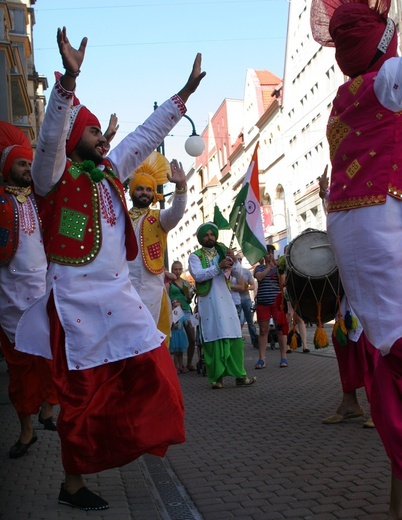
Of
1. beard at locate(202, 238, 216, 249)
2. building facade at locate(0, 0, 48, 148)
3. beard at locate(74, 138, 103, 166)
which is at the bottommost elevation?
beard at locate(202, 238, 216, 249)

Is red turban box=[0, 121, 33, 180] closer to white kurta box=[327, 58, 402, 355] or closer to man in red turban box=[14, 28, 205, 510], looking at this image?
man in red turban box=[14, 28, 205, 510]

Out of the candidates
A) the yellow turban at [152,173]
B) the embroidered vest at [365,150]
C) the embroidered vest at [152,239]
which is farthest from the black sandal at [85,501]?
the yellow turban at [152,173]

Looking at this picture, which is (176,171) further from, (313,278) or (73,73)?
(73,73)

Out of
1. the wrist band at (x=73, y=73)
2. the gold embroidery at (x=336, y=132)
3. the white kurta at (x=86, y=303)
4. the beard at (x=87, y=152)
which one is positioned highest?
the wrist band at (x=73, y=73)

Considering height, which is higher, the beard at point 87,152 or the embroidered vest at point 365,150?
the beard at point 87,152

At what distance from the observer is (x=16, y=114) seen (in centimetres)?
2880

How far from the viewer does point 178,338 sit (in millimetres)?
14000

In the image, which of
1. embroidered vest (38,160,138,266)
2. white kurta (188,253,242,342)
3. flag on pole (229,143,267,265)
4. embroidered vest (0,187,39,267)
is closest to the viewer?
embroidered vest (38,160,138,266)

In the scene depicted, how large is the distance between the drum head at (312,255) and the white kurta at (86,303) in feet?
8.83

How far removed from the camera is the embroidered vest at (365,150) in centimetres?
376

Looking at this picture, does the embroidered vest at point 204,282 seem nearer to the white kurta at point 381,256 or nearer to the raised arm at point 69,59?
the raised arm at point 69,59

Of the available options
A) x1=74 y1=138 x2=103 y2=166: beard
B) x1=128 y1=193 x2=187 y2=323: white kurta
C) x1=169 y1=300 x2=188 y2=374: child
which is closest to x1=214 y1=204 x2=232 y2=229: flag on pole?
x1=169 y1=300 x2=188 y2=374: child

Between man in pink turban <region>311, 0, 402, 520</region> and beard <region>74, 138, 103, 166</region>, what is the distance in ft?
4.44

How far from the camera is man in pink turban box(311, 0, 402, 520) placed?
143 inches
